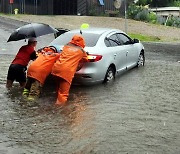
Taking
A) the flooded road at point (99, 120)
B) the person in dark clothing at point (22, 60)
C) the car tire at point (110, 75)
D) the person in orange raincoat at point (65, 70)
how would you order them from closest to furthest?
1. the flooded road at point (99, 120)
2. the person in orange raincoat at point (65, 70)
3. the person in dark clothing at point (22, 60)
4. the car tire at point (110, 75)

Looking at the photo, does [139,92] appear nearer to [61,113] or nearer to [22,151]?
[61,113]

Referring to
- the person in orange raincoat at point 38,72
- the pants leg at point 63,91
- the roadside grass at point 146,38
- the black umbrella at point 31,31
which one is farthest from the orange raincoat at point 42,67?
the roadside grass at point 146,38

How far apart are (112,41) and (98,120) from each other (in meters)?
4.30

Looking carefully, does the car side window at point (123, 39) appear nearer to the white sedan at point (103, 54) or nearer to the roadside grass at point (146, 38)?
the white sedan at point (103, 54)

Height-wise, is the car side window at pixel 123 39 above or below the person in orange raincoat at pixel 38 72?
above

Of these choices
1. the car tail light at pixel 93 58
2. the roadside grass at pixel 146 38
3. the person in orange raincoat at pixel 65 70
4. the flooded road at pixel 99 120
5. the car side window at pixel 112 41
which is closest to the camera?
Answer: the flooded road at pixel 99 120

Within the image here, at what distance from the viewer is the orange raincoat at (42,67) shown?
9.12 metres

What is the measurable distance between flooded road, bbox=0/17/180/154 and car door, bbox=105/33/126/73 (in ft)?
1.70

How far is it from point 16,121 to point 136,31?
2405 cm

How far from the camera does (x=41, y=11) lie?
45.1 meters

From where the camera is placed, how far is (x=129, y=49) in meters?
12.4

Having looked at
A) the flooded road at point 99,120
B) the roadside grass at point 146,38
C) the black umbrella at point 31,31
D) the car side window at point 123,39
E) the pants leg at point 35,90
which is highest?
the black umbrella at point 31,31

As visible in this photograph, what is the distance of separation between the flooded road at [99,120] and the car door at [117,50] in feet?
1.70

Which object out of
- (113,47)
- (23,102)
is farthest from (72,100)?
(113,47)
